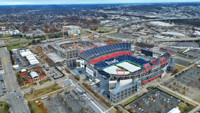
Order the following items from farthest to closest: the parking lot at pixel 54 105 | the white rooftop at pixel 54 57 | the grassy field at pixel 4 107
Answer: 1. the white rooftop at pixel 54 57
2. the parking lot at pixel 54 105
3. the grassy field at pixel 4 107

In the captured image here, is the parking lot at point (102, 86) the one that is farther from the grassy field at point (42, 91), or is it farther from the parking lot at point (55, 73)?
A: the parking lot at point (55, 73)

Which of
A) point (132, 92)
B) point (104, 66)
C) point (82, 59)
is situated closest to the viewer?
point (132, 92)

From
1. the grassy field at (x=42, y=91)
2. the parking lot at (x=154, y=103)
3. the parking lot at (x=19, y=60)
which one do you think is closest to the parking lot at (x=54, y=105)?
the grassy field at (x=42, y=91)

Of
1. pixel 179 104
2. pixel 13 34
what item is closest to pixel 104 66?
pixel 179 104

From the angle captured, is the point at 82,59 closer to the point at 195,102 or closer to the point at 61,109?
the point at 61,109

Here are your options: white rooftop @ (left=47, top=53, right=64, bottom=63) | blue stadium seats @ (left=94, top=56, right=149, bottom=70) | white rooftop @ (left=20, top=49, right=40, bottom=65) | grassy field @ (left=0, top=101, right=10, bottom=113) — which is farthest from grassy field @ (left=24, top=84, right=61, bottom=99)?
white rooftop @ (left=47, top=53, right=64, bottom=63)

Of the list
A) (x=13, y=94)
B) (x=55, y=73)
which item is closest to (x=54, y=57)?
(x=55, y=73)
